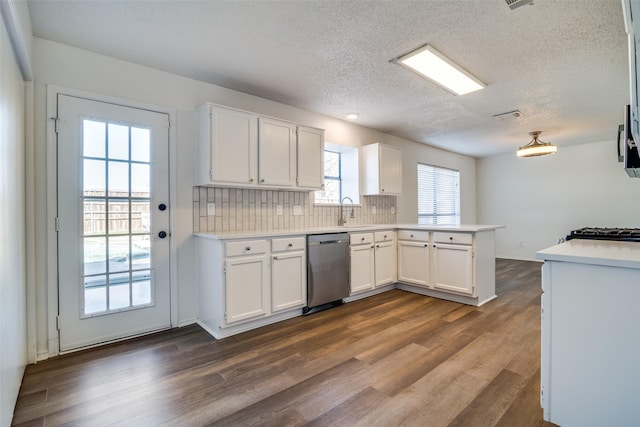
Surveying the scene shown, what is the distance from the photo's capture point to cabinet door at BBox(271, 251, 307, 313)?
2924 millimetres

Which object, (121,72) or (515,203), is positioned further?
(515,203)

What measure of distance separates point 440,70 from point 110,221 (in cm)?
322

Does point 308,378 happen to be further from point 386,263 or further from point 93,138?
point 93,138

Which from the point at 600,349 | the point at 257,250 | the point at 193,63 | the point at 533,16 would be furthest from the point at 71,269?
Result: the point at 533,16

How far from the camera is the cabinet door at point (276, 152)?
314 centimetres

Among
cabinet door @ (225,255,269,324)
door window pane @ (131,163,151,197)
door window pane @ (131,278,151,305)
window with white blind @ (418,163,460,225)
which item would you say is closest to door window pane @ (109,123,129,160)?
door window pane @ (131,163,151,197)

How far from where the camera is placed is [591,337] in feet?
4.65

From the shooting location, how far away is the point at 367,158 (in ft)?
14.8

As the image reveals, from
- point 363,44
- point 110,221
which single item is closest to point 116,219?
point 110,221

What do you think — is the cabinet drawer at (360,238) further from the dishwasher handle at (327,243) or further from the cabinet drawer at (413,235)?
the cabinet drawer at (413,235)

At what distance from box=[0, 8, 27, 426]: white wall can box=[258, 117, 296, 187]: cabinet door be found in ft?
5.83

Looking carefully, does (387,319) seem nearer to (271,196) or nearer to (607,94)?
(271,196)

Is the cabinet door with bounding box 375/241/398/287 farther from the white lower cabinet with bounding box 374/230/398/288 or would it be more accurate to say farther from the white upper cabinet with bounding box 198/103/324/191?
the white upper cabinet with bounding box 198/103/324/191

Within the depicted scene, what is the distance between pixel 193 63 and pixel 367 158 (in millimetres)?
2655
